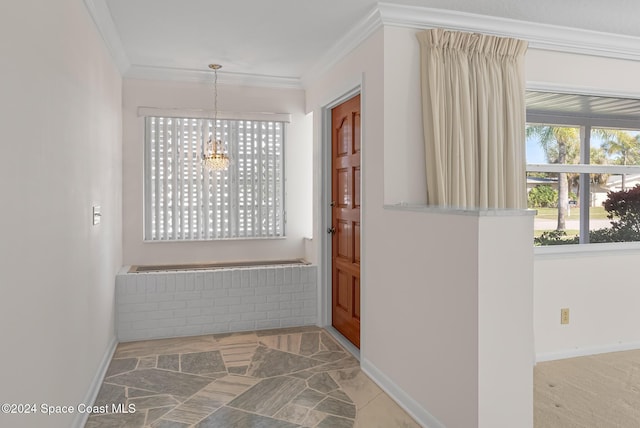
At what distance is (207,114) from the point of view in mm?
4672

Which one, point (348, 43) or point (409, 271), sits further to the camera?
point (348, 43)

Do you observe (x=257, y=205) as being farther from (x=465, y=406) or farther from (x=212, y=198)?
(x=465, y=406)

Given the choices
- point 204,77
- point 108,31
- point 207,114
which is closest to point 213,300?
point 207,114

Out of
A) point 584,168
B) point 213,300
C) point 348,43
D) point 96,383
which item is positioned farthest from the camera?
point 213,300

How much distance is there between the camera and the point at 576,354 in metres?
3.56

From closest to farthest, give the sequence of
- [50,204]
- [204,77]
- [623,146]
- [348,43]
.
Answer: [50,204] < [348,43] < [623,146] < [204,77]

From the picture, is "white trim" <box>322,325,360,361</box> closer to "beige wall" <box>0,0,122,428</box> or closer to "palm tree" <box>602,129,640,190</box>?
"beige wall" <box>0,0,122,428</box>

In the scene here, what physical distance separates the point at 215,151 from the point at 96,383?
7.36ft

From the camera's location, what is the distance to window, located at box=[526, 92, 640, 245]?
3.58 m

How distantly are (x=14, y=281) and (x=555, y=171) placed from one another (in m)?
3.60

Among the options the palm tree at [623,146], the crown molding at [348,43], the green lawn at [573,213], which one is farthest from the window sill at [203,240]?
the palm tree at [623,146]

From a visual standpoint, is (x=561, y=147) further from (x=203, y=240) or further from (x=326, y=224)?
(x=203, y=240)

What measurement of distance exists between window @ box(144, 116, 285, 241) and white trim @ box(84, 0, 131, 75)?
2.20 ft

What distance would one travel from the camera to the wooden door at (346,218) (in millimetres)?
3775
